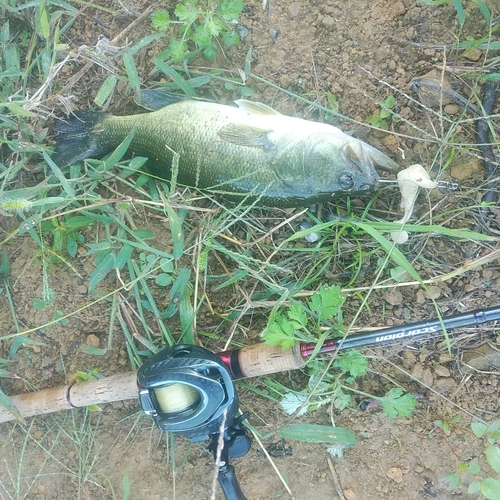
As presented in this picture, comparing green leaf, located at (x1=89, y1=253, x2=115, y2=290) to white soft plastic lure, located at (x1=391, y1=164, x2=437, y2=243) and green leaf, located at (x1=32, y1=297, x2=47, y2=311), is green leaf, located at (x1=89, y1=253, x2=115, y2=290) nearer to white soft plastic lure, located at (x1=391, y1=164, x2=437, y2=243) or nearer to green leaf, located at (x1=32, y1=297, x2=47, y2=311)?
green leaf, located at (x1=32, y1=297, x2=47, y2=311)

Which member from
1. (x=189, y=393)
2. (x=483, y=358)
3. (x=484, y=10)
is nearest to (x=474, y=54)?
(x=484, y=10)

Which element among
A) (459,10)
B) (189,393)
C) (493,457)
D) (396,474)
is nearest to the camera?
(493,457)

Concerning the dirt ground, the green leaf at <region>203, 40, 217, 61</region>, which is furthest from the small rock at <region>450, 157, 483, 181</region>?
the green leaf at <region>203, 40, 217, 61</region>

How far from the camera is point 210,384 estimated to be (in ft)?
7.58

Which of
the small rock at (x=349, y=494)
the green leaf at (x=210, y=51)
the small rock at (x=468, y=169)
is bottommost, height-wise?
the small rock at (x=349, y=494)

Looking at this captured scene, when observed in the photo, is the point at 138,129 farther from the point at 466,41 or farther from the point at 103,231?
the point at 466,41

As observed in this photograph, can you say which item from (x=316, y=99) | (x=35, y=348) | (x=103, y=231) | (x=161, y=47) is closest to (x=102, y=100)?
(x=161, y=47)

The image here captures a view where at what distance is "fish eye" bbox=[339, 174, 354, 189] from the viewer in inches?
95.7

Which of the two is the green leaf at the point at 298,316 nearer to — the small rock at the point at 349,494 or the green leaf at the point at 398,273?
the green leaf at the point at 398,273

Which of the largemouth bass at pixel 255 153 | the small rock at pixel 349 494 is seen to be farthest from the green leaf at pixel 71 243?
the small rock at pixel 349 494

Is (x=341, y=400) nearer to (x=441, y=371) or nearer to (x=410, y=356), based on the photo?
(x=410, y=356)

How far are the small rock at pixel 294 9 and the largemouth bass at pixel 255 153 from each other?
55cm

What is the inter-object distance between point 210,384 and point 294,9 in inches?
74.7

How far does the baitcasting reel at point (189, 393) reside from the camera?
2303mm
